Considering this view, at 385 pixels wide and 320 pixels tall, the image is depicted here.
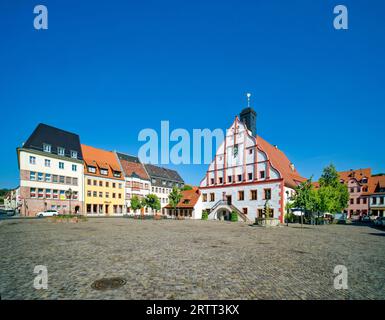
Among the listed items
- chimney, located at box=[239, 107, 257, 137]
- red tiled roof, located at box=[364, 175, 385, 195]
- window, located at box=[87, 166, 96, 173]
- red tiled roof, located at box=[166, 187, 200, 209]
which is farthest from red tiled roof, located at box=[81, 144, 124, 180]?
red tiled roof, located at box=[364, 175, 385, 195]

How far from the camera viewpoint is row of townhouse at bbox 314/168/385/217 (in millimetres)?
52812

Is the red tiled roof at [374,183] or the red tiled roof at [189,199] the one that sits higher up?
the red tiled roof at [374,183]

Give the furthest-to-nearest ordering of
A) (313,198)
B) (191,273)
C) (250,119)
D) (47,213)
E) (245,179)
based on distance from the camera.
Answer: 1. (250,119)
2. (47,213)
3. (245,179)
4. (313,198)
5. (191,273)

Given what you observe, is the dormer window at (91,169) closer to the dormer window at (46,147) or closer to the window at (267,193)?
the dormer window at (46,147)

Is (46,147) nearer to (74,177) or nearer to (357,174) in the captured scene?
(74,177)

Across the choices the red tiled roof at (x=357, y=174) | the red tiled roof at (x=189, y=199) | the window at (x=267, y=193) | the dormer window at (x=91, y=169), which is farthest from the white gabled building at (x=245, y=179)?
the red tiled roof at (x=357, y=174)

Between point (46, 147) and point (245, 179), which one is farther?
point (46, 147)

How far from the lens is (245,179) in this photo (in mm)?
37344

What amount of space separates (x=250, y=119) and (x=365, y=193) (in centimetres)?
4068

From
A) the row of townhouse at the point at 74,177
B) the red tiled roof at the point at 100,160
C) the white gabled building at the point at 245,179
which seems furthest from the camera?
the red tiled roof at the point at 100,160

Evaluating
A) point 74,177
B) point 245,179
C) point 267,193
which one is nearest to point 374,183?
point 267,193

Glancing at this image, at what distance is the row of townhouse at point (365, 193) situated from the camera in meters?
52.8

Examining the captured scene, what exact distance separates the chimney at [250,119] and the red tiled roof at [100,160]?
34.2m
